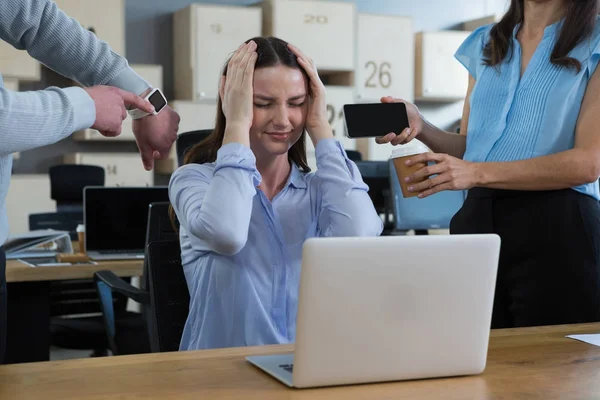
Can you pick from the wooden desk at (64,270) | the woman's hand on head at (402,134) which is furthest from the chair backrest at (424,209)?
the woman's hand on head at (402,134)

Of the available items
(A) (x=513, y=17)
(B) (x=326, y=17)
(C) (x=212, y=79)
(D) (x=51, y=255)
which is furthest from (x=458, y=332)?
(B) (x=326, y=17)

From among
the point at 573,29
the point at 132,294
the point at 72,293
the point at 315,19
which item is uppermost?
the point at 315,19

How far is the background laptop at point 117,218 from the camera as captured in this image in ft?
11.1

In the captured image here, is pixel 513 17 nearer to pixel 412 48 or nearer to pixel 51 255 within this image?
pixel 51 255

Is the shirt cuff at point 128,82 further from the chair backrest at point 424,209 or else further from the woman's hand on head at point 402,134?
the chair backrest at point 424,209

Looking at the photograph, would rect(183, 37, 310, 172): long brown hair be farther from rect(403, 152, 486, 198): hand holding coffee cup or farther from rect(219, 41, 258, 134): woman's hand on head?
rect(403, 152, 486, 198): hand holding coffee cup

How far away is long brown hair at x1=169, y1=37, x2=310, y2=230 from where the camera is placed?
1.90 m

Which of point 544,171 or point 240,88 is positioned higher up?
point 240,88

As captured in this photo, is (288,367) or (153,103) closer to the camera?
(288,367)

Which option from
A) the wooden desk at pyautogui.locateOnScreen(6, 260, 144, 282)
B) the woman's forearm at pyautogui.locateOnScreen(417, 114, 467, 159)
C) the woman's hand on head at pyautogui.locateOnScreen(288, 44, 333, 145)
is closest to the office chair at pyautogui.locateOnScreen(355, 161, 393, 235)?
the wooden desk at pyautogui.locateOnScreen(6, 260, 144, 282)

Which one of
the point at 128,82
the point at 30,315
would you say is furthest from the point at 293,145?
the point at 30,315

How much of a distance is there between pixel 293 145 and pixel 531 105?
570 mm

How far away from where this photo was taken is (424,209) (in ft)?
14.3

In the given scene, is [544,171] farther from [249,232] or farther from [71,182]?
[71,182]
